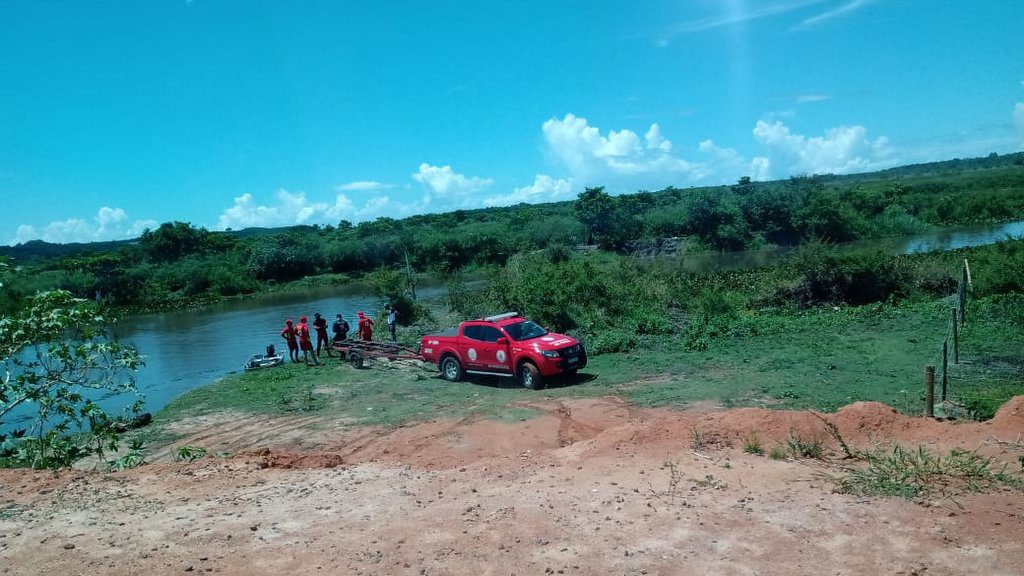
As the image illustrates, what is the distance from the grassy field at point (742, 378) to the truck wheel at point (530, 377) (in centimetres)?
33

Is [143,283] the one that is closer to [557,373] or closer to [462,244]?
[462,244]

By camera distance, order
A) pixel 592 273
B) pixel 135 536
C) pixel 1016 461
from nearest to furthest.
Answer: pixel 135 536
pixel 1016 461
pixel 592 273

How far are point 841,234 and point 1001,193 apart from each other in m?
25.7

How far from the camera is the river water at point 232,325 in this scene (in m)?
25.4

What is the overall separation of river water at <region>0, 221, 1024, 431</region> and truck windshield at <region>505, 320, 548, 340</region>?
1199cm

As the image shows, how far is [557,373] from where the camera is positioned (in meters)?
16.4

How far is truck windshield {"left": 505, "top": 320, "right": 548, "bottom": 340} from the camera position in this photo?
17281 millimetres

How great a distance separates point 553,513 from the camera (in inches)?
289

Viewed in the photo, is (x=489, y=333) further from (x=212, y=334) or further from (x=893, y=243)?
(x=893, y=243)

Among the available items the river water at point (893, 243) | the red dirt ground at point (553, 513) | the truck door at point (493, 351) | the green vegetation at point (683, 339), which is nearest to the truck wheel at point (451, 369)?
the green vegetation at point (683, 339)

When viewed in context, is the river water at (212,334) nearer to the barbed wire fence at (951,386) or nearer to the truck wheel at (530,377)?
the truck wheel at (530,377)

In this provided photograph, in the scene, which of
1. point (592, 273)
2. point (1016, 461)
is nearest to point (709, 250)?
point (592, 273)

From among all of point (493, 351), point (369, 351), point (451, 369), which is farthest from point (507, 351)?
point (369, 351)

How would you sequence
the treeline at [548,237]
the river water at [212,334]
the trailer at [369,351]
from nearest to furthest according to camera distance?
the trailer at [369,351] < the river water at [212,334] < the treeline at [548,237]
